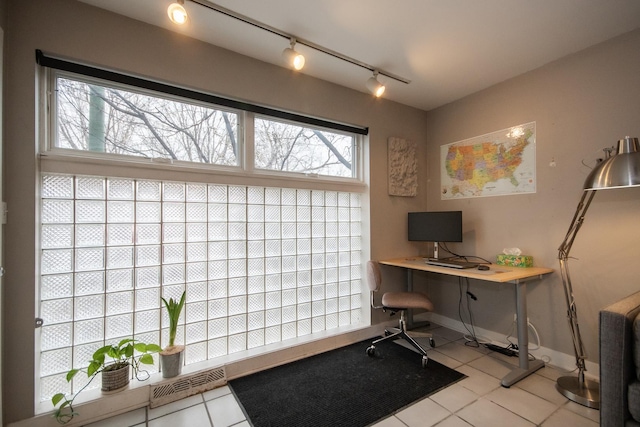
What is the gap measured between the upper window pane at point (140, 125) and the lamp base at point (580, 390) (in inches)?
118

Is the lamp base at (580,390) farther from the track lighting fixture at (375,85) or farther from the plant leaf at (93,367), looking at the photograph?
the plant leaf at (93,367)

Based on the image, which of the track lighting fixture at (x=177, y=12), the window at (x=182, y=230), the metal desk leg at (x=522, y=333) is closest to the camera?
the track lighting fixture at (x=177, y=12)

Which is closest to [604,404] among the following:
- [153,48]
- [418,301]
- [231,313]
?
[418,301]

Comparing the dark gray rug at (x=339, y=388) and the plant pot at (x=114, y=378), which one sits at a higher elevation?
the plant pot at (x=114, y=378)

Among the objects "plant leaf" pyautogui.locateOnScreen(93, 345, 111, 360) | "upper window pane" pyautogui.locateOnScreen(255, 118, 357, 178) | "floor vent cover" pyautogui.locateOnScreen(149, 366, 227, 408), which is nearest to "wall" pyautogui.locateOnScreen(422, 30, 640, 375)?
"upper window pane" pyautogui.locateOnScreen(255, 118, 357, 178)

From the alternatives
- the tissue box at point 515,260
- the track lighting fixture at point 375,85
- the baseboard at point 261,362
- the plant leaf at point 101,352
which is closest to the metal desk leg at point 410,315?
the baseboard at point 261,362

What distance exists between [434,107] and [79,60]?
134 inches

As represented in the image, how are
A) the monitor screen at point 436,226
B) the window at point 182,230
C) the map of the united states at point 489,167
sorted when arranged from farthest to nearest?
the monitor screen at point 436,226 < the map of the united states at point 489,167 < the window at point 182,230

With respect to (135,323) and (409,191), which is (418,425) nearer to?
→ (135,323)

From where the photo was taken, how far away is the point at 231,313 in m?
2.23

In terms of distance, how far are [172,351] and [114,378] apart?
0.34m

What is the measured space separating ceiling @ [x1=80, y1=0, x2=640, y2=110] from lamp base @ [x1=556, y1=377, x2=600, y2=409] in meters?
2.55

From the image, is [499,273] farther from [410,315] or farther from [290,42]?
[290,42]

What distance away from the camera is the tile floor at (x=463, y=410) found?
5.28 ft
